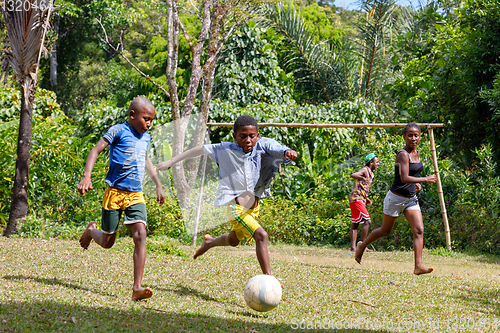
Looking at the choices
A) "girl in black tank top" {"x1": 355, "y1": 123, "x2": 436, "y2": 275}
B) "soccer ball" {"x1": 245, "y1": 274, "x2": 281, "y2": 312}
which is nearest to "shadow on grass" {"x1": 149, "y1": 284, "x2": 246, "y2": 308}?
"soccer ball" {"x1": 245, "y1": 274, "x2": 281, "y2": 312}

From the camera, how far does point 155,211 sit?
10617 mm

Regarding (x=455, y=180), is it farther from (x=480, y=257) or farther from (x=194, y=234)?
(x=194, y=234)

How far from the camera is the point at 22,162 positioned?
29.9ft

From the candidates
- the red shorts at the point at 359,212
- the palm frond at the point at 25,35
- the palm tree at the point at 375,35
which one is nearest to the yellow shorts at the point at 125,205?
the palm frond at the point at 25,35

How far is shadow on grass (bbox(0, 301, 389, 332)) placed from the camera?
12.2 feet

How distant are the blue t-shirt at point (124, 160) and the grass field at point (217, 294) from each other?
3.54ft

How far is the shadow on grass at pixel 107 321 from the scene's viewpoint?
12.2ft

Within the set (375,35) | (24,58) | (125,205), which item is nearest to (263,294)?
(125,205)

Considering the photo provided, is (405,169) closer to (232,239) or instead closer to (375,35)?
(232,239)

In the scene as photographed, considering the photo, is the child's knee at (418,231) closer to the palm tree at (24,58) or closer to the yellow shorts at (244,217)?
the yellow shorts at (244,217)

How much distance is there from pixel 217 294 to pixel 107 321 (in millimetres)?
1587

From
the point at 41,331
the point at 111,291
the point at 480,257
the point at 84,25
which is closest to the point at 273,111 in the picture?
the point at 480,257

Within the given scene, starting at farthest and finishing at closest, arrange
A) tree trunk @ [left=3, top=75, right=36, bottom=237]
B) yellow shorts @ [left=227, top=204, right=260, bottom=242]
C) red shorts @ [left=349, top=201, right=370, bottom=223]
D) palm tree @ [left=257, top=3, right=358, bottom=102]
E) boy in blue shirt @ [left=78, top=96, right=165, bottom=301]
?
palm tree @ [left=257, top=3, right=358, bottom=102] < red shorts @ [left=349, top=201, right=370, bottom=223] < tree trunk @ [left=3, top=75, right=36, bottom=237] < yellow shorts @ [left=227, top=204, right=260, bottom=242] < boy in blue shirt @ [left=78, top=96, right=165, bottom=301]

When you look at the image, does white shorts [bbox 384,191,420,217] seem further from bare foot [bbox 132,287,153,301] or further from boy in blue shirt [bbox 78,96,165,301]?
bare foot [bbox 132,287,153,301]
